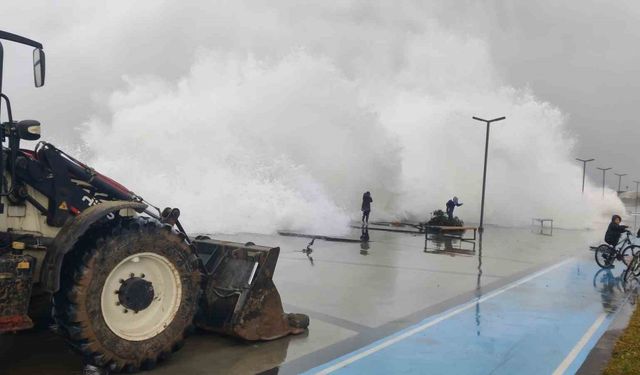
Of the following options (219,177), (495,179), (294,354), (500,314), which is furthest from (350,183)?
(294,354)

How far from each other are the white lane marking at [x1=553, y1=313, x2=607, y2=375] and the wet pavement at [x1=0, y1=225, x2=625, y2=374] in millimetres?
39

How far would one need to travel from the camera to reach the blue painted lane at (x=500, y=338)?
5.81 meters

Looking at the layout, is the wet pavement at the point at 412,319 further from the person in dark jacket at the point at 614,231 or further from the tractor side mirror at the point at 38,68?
the tractor side mirror at the point at 38,68

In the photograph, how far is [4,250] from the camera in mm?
4934

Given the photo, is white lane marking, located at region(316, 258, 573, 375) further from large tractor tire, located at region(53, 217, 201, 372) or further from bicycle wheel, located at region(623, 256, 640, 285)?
bicycle wheel, located at region(623, 256, 640, 285)

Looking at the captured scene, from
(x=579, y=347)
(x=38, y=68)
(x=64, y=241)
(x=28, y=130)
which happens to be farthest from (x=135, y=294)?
(x=579, y=347)

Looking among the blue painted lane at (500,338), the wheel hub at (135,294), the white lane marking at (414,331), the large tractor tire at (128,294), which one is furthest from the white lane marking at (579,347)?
the wheel hub at (135,294)

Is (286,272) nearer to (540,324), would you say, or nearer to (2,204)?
(540,324)

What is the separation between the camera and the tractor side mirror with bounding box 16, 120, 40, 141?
5125 mm

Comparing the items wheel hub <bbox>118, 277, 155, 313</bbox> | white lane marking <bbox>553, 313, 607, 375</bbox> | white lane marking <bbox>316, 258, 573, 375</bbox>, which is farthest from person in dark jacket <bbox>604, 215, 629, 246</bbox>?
wheel hub <bbox>118, 277, 155, 313</bbox>

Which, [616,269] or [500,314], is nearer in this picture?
[500,314]

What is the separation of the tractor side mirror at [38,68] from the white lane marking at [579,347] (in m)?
5.79

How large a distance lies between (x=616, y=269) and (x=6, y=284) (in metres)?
14.0

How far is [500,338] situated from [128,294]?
454 cm
